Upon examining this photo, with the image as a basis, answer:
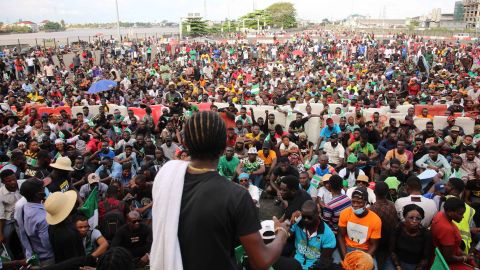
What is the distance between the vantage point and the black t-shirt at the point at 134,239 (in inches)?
181

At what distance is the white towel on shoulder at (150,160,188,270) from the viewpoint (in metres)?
1.49

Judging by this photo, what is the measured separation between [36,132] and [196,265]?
9.10 metres

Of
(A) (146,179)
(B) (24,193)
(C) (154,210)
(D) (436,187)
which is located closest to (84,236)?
(B) (24,193)

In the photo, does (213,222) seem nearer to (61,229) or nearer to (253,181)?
(61,229)

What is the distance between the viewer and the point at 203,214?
1.46 meters

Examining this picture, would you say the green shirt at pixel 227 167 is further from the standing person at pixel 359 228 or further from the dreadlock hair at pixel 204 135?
the dreadlock hair at pixel 204 135

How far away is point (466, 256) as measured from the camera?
4098 mm

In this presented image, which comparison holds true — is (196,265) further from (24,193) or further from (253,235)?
(24,193)

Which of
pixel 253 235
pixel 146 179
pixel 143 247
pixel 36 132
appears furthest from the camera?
pixel 36 132

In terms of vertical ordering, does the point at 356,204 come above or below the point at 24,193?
below

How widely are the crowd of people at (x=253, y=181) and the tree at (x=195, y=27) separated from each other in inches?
1372

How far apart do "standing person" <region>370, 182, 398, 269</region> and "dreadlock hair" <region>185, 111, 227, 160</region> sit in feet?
11.7

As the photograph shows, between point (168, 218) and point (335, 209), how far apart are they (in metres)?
3.81

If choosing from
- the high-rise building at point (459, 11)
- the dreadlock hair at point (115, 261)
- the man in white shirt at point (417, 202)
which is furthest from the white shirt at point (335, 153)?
the high-rise building at point (459, 11)
